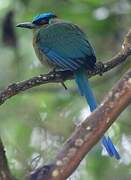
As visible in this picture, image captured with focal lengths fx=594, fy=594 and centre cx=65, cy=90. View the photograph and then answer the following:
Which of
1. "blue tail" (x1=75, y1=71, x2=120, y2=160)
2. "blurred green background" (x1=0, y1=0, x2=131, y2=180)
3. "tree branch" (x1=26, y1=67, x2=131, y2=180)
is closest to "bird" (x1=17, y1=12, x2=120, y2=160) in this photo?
"blue tail" (x1=75, y1=71, x2=120, y2=160)

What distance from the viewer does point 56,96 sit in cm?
416

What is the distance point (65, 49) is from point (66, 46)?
0.16 ft

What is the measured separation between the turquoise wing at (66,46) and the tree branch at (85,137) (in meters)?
1.47

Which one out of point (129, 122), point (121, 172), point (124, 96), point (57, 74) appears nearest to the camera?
point (124, 96)

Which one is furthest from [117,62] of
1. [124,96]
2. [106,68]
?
[124,96]

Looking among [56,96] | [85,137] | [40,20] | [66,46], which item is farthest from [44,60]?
[85,137]

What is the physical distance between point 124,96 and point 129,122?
2732 millimetres

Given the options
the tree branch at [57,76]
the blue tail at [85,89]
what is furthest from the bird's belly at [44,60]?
the blue tail at [85,89]

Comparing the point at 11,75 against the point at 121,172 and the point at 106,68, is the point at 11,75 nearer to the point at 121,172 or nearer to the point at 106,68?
the point at 121,172

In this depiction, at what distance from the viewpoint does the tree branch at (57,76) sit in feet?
6.91

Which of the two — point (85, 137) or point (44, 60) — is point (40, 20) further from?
point (85, 137)

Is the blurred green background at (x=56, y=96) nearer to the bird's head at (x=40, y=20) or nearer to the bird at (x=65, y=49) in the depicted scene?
the bird's head at (x=40, y=20)

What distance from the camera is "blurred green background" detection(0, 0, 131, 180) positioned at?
372 cm

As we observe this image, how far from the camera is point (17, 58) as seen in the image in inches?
163
